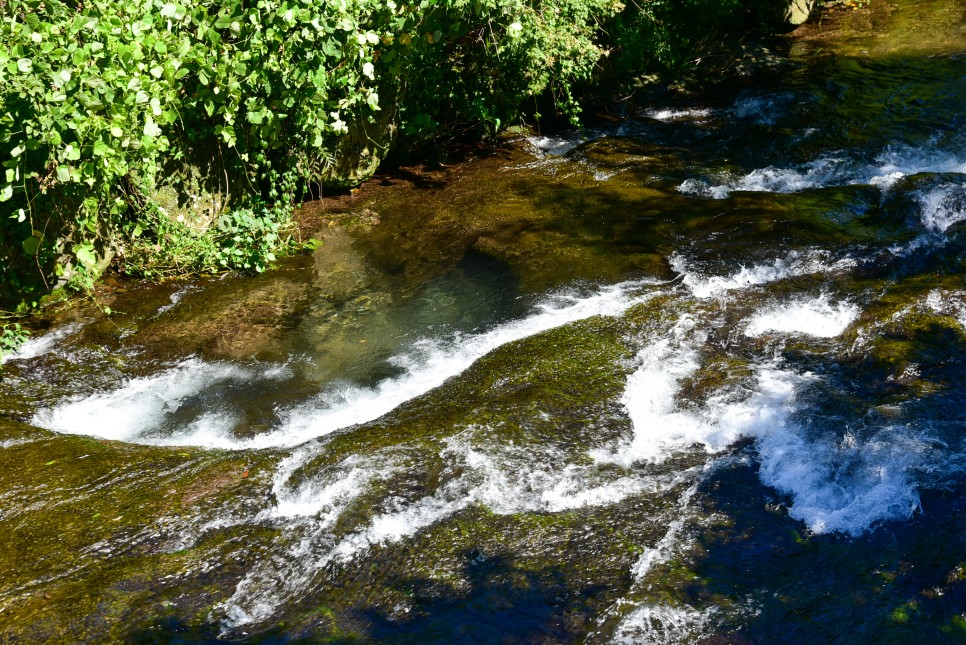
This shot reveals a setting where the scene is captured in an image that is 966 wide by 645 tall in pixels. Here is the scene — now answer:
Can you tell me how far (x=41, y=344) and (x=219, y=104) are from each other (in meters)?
2.72

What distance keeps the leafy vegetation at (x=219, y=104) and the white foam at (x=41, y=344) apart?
51cm

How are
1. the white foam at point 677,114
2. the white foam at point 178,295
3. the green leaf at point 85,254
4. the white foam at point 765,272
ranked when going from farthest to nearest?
the white foam at point 677,114, the white foam at point 178,295, the green leaf at point 85,254, the white foam at point 765,272

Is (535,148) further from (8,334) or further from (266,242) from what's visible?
(8,334)

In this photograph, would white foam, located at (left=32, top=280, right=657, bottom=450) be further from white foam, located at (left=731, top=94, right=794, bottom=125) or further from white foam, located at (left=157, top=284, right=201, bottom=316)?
white foam, located at (left=731, top=94, right=794, bottom=125)

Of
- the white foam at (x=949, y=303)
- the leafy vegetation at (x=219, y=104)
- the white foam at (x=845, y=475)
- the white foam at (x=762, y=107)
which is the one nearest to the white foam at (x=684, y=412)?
the white foam at (x=845, y=475)

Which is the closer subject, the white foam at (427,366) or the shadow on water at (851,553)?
the shadow on water at (851,553)

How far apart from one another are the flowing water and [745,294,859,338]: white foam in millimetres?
22

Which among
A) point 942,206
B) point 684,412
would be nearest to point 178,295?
point 684,412

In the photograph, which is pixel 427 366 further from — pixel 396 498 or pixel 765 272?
pixel 765 272

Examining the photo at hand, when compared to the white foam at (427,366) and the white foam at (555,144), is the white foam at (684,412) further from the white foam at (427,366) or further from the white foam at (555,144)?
the white foam at (555,144)

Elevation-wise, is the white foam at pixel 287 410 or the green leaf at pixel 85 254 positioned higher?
the green leaf at pixel 85 254

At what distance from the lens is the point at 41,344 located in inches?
255

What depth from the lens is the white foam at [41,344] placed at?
6.29 metres

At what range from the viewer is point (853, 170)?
340 inches
